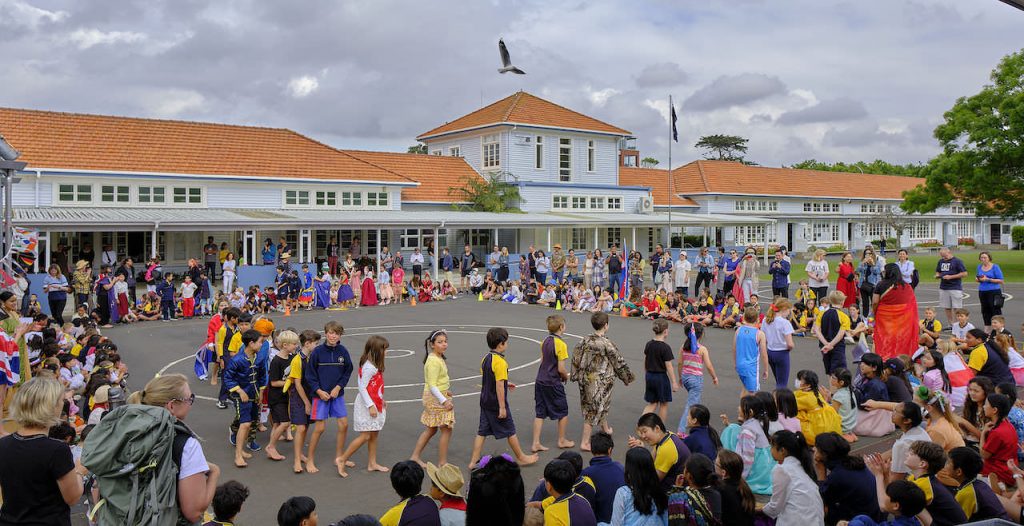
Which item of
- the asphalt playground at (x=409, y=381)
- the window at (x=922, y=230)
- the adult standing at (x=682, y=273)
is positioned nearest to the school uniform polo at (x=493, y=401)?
Result: the asphalt playground at (x=409, y=381)

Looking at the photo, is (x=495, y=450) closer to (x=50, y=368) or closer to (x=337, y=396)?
(x=337, y=396)

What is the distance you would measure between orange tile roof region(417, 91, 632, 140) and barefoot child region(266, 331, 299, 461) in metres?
34.9

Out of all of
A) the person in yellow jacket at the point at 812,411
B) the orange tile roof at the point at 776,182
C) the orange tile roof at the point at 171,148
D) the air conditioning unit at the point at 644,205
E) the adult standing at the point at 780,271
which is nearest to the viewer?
the person in yellow jacket at the point at 812,411

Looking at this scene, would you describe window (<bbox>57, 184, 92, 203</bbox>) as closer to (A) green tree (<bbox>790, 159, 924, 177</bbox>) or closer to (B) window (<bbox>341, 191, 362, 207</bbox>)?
(B) window (<bbox>341, 191, 362, 207</bbox>)

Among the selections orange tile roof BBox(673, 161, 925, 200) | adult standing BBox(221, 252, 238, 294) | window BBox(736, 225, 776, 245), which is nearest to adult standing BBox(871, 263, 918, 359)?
adult standing BBox(221, 252, 238, 294)

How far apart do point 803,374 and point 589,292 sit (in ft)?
56.9

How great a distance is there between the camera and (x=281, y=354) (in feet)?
31.6

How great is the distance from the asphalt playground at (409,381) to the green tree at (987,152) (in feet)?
41.5

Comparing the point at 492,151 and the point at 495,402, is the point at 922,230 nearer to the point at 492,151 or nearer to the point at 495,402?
the point at 492,151

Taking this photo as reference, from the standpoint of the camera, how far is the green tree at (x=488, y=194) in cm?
4222

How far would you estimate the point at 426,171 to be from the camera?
145 feet

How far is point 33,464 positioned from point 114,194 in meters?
30.3

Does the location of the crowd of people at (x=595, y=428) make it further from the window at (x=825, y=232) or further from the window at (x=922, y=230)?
the window at (x=922, y=230)

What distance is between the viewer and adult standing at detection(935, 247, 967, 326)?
701 inches
